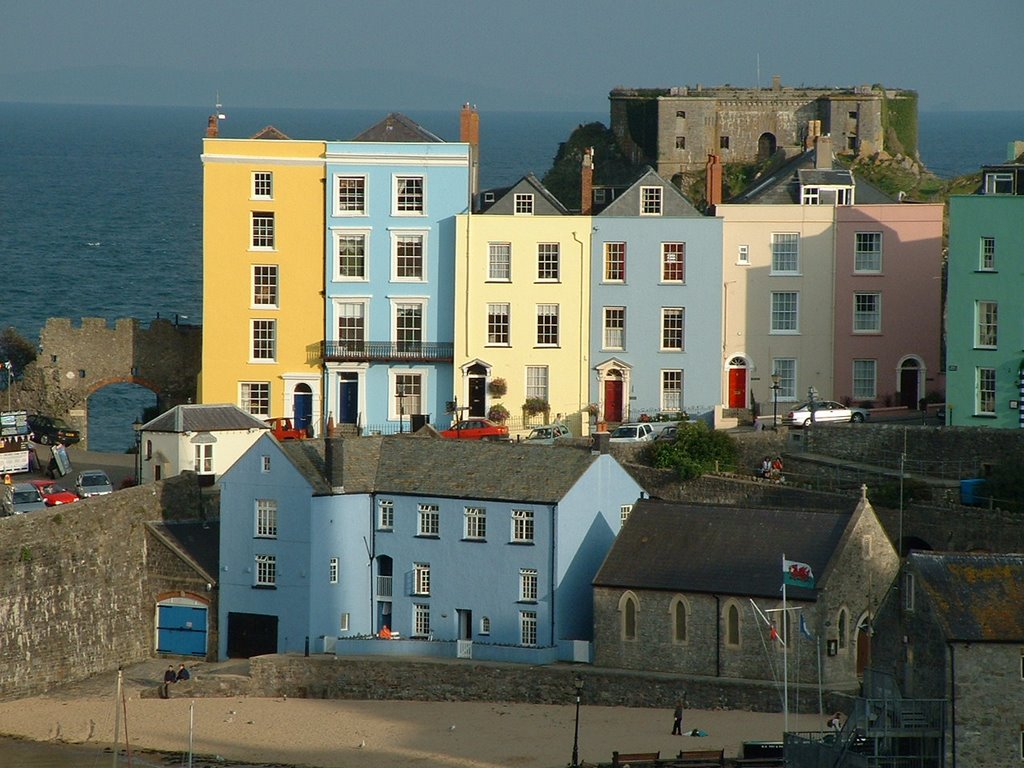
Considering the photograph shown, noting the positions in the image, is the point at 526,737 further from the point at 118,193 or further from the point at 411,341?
the point at 118,193

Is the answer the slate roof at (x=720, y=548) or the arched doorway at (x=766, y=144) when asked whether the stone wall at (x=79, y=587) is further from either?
the arched doorway at (x=766, y=144)

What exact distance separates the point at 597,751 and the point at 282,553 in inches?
489

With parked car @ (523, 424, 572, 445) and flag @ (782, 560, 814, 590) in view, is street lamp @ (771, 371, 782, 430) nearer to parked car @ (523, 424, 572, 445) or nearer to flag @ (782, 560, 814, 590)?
parked car @ (523, 424, 572, 445)

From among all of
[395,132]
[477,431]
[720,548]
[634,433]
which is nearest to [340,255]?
[395,132]

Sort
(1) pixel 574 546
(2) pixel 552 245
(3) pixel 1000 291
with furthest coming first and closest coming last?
(2) pixel 552 245 < (3) pixel 1000 291 < (1) pixel 574 546

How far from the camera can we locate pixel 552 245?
7306cm

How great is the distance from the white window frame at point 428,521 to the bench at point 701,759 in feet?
41.4

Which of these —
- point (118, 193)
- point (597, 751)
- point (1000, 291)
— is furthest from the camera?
point (118, 193)

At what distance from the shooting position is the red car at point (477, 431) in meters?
70.1

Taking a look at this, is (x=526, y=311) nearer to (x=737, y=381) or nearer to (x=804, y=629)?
(x=737, y=381)

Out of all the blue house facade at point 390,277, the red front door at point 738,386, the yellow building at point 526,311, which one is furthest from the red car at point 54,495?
the red front door at point 738,386

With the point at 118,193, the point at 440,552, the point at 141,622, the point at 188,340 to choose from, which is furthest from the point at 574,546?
the point at 118,193

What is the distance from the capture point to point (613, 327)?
7325 cm

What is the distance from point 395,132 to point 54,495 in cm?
1614
